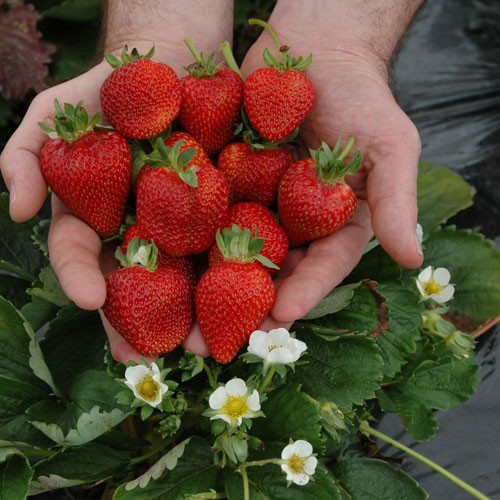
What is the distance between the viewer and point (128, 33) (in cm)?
112

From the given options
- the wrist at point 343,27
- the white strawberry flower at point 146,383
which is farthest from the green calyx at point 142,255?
the wrist at point 343,27

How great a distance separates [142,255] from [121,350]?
11 centimetres

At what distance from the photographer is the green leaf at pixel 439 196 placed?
1.11m

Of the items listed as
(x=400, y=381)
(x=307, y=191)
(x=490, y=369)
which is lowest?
(x=490, y=369)

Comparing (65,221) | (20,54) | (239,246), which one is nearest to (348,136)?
(239,246)

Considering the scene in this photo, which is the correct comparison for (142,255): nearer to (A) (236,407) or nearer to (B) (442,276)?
(A) (236,407)

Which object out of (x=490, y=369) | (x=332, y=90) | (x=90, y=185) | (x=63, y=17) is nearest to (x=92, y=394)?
(x=90, y=185)

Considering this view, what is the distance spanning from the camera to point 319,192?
0.80 m

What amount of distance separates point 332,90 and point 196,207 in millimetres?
307

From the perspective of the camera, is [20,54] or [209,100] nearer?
[209,100]

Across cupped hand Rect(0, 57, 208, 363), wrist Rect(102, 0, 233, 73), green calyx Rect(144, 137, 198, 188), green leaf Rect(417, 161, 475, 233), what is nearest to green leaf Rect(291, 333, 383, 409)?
cupped hand Rect(0, 57, 208, 363)

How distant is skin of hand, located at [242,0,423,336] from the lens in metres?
0.79

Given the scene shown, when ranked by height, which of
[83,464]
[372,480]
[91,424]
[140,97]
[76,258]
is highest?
[140,97]

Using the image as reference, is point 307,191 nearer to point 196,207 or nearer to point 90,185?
point 196,207
